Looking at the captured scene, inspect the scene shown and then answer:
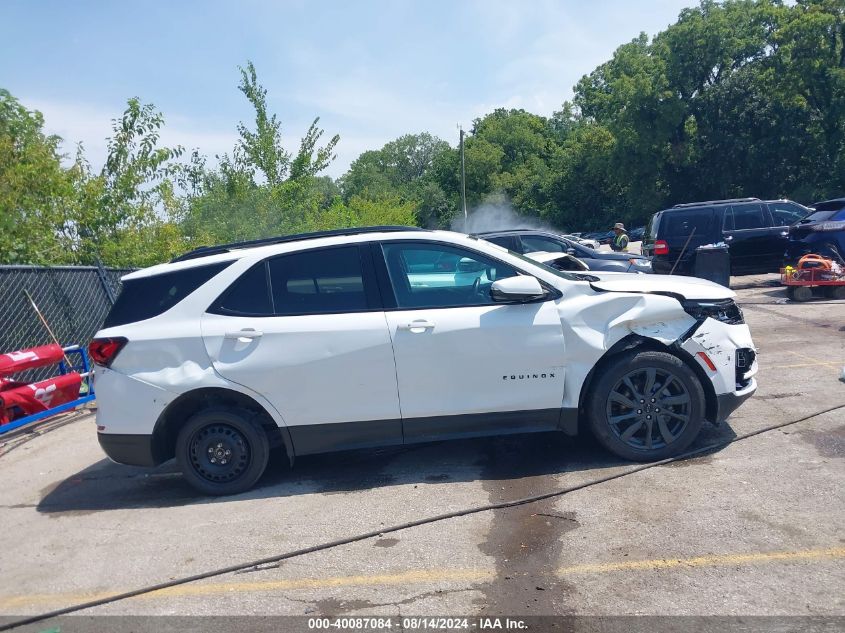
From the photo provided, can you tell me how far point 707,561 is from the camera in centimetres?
407

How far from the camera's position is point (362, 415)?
558 centimetres

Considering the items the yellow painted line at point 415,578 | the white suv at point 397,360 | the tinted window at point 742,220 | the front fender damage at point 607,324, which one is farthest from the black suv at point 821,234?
the yellow painted line at point 415,578

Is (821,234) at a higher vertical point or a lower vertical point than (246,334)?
lower

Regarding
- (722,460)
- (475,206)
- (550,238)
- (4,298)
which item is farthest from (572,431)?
(475,206)

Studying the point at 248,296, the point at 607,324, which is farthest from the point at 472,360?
the point at 248,296

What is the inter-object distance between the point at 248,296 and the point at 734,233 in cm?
1374

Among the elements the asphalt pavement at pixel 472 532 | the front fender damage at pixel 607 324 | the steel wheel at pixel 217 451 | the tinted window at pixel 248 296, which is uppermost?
the tinted window at pixel 248 296

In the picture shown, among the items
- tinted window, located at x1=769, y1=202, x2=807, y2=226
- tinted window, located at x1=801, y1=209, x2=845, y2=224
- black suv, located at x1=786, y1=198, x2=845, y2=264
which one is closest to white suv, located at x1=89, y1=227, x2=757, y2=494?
black suv, located at x1=786, y1=198, x2=845, y2=264

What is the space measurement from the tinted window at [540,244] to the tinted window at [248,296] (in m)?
8.88

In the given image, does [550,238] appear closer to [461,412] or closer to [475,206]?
[461,412]

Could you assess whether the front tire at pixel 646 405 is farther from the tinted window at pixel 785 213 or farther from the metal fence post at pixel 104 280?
the tinted window at pixel 785 213

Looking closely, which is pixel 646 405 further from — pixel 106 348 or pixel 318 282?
pixel 106 348

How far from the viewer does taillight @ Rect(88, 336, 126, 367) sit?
5.63 m

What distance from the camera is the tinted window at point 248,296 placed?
569 cm
